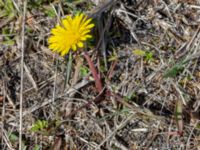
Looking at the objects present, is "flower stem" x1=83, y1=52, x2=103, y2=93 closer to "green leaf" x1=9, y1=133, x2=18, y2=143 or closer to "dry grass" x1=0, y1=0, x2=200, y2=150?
"dry grass" x1=0, y1=0, x2=200, y2=150

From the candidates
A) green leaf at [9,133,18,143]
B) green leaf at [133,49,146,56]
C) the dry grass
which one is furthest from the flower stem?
green leaf at [9,133,18,143]

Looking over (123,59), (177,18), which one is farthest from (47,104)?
(177,18)

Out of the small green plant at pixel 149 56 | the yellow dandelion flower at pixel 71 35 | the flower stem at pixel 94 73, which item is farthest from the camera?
the small green plant at pixel 149 56

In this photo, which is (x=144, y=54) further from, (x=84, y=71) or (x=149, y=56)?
(x=84, y=71)

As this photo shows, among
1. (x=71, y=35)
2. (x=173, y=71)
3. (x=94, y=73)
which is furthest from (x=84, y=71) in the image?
(x=173, y=71)

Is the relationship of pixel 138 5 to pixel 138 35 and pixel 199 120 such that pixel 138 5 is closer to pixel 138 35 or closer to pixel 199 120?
pixel 138 35

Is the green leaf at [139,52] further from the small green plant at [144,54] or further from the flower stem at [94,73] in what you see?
the flower stem at [94,73]

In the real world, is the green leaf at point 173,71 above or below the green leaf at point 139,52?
below

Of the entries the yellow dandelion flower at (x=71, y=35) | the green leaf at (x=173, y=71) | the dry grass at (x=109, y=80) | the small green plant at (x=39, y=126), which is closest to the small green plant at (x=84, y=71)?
the dry grass at (x=109, y=80)
